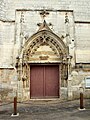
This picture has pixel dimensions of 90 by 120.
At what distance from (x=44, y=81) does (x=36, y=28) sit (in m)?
2.95

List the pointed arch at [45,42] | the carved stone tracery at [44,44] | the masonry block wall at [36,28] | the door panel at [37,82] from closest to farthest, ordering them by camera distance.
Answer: the masonry block wall at [36,28], the carved stone tracery at [44,44], the pointed arch at [45,42], the door panel at [37,82]

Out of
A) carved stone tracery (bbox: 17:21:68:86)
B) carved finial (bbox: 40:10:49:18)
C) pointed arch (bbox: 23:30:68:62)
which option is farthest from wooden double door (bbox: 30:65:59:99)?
carved finial (bbox: 40:10:49:18)

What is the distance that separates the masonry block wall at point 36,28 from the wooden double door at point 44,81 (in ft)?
3.26

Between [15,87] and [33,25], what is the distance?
137 inches

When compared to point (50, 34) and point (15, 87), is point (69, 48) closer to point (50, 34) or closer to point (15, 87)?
point (50, 34)

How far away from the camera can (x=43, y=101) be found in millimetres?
10602

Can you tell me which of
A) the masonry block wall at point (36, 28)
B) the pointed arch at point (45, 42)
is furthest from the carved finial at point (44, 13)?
the pointed arch at point (45, 42)

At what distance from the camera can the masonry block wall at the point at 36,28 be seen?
10.7 meters

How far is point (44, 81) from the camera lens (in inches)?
437

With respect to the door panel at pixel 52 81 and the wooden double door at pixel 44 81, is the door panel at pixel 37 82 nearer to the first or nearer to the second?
the wooden double door at pixel 44 81

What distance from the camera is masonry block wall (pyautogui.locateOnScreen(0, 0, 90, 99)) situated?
10.7 metres

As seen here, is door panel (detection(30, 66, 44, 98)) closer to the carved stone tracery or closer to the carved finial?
the carved stone tracery

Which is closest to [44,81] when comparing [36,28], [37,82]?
[37,82]

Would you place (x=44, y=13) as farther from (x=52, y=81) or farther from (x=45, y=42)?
(x=52, y=81)
